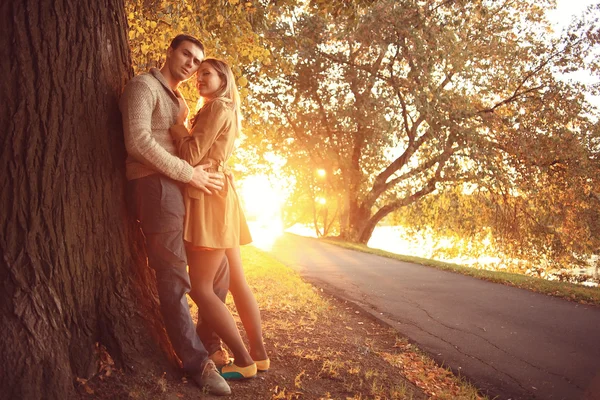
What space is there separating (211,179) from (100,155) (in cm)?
73

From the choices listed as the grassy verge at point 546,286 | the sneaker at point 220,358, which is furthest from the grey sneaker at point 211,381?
the grassy verge at point 546,286

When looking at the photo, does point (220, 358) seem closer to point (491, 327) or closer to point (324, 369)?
point (324, 369)

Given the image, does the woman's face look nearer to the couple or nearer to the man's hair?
the couple

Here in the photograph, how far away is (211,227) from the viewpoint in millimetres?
3354

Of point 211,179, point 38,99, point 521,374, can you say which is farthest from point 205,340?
point 521,374

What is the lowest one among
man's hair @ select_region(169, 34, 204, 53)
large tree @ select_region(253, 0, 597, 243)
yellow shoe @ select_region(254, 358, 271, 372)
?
yellow shoe @ select_region(254, 358, 271, 372)

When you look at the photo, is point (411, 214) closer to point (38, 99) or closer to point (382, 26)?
point (382, 26)

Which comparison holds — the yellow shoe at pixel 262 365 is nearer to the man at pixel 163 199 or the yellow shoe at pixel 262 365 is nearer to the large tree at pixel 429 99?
the man at pixel 163 199

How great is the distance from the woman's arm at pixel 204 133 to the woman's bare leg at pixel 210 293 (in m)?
0.66

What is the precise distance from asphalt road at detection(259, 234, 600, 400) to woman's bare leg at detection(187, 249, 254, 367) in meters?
2.26

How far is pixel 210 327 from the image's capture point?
368cm

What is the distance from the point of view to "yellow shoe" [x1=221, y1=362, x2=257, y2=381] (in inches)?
138

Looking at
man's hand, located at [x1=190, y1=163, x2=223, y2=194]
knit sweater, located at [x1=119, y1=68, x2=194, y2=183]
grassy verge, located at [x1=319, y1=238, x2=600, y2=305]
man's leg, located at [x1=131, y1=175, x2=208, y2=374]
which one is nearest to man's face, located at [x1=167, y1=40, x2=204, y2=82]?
knit sweater, located at [x1=119, y1=68, x2=194, y2=183]

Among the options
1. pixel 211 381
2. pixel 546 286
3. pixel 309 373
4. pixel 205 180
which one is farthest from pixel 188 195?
pixel 546 286
